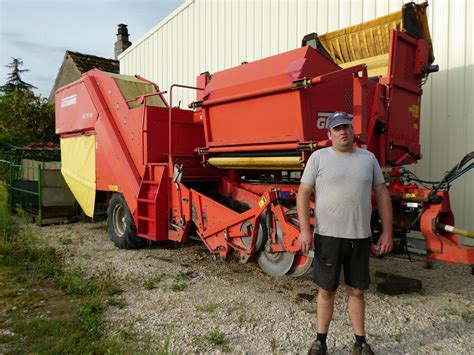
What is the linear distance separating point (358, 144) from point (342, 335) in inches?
68.1

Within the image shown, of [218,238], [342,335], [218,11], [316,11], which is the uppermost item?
[218,11]

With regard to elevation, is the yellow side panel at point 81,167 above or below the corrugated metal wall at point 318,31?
below

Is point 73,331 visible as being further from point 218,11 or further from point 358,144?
point 218,11

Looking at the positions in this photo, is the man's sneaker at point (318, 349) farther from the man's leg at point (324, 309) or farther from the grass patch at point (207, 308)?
the grass patch at point (207, 308)

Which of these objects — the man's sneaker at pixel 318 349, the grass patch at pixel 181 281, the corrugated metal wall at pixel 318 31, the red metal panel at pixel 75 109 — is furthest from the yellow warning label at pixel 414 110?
the red metal panel at pixel 75 109

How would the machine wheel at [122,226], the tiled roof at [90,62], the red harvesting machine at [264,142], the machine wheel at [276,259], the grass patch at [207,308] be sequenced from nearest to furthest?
the grass patch at [207,308] → the red harvesting machine at [264,142] → the machine wheel at [276,259] → the machine wheel at [122,226] → the tiled roof at [90,62]

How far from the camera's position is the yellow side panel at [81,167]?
6762 mm

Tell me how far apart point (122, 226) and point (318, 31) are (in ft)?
15.8

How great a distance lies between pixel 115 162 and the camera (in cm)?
605

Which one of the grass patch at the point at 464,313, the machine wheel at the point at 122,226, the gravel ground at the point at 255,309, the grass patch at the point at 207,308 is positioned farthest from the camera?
the machine wheel at the point at 122,226

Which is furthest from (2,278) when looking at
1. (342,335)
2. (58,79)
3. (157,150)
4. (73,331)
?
(58,79)

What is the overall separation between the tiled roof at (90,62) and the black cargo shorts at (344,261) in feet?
57.4

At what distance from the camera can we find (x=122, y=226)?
6332 millimetres

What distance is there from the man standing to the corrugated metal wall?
12.0 feet
